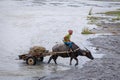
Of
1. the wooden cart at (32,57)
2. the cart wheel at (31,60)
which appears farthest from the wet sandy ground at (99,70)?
the cart wheel at (31,60)

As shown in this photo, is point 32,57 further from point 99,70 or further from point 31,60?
point 99,70

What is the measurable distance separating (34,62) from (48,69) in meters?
1.29

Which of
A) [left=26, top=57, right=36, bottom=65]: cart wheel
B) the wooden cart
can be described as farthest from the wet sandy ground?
[left=26, top=57, right=36, bottom=65]: cart wheel

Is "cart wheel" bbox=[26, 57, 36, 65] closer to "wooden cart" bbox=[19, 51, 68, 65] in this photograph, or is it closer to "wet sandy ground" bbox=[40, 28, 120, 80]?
"wooden cart" bbox=[19, 51, 68, 65]

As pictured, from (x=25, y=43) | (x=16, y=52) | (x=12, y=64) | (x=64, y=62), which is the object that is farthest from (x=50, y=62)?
(x=25, y=43)

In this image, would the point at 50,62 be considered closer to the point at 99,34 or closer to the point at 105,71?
the point at 105,71

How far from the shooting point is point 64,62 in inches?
850

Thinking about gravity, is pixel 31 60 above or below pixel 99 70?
above

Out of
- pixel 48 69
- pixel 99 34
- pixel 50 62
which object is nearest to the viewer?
pixel 48 69

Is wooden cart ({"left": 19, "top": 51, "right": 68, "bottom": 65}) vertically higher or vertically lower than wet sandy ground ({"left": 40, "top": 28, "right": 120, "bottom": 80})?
higher

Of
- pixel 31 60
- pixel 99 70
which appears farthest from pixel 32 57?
pixel 99 70

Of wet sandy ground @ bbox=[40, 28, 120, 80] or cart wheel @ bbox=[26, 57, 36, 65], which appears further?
cart wheel @ bbox=[26, 57, 36, 65]

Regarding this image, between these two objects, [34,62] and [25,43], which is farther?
[25,43]

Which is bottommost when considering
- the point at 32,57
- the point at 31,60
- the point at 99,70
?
the point at 99,70
